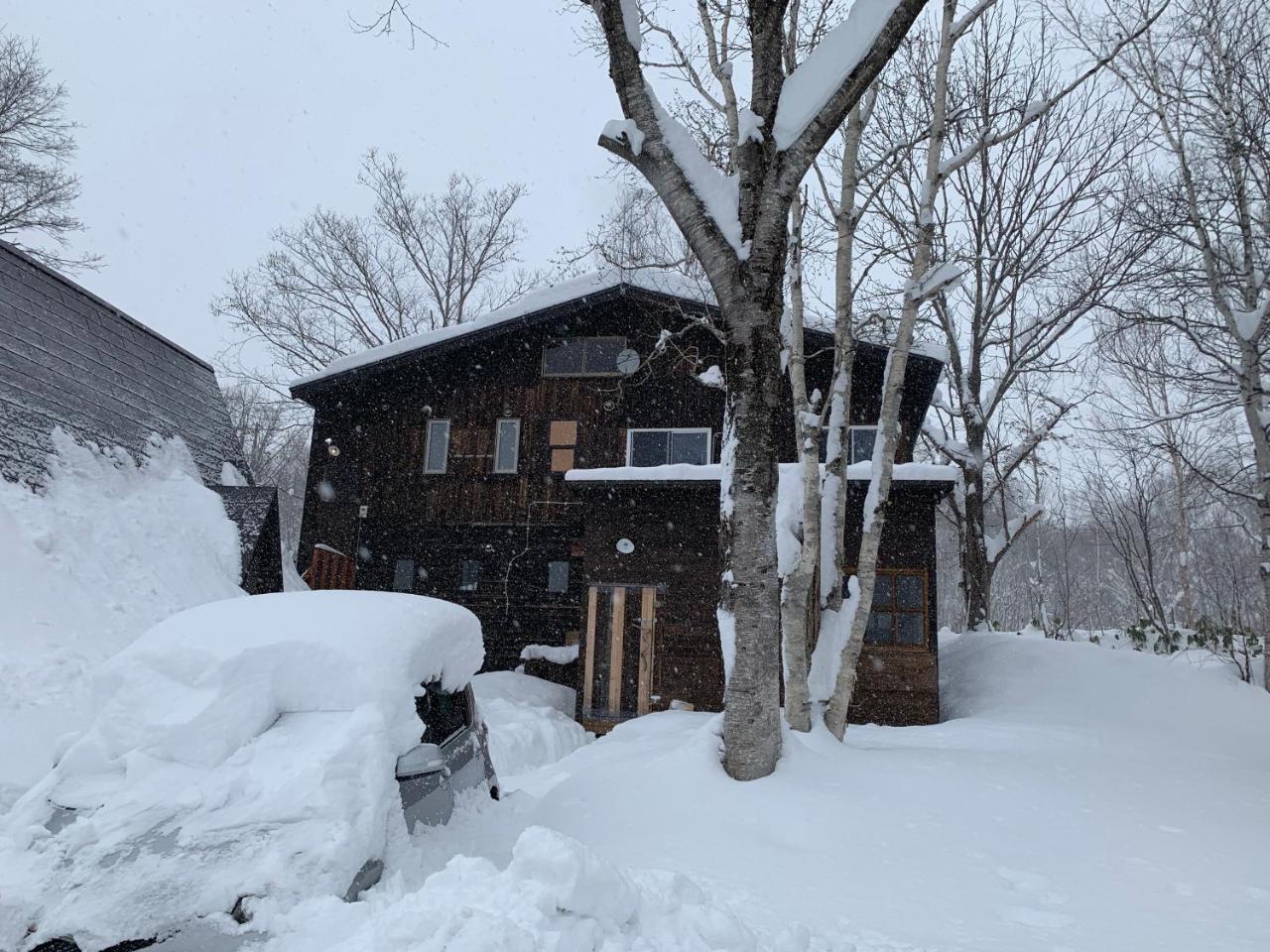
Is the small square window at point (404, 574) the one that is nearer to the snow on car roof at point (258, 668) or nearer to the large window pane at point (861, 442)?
the large window pane at point (861, 442)

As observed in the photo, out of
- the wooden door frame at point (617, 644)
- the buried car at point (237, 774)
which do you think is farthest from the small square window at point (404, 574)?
the buried car at point (237, 774)

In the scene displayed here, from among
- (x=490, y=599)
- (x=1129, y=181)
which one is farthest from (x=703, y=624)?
(x=1129, y=181)

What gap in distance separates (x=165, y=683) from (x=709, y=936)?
2.79 metres

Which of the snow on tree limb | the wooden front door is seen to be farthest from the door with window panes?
the snow on tree limb

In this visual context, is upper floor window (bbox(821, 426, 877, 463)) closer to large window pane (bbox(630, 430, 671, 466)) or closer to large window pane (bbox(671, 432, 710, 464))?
large window pane (bbox(671, 432, 710, 464))

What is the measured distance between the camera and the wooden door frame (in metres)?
12.4

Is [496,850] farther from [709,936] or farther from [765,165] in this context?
[765,165]

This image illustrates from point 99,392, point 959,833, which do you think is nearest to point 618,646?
point 959,833

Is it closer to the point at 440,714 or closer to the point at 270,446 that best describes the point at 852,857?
the point at 440,714

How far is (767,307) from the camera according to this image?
19.5 ft

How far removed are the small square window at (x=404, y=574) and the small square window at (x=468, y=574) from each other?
1071 millimetres

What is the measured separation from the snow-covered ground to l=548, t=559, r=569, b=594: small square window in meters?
8.19

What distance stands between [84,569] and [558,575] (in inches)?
335

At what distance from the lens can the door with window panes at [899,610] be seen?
11664 mm
